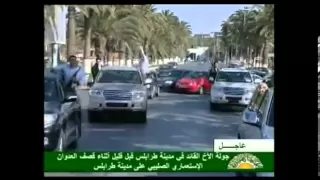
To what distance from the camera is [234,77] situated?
8.38 meters

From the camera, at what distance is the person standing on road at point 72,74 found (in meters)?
7.50

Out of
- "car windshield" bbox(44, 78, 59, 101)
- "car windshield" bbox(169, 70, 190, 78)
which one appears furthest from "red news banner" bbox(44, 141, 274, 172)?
"car windshield" bbox(169, 70, 190, 78)

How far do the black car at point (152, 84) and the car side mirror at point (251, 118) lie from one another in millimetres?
1060

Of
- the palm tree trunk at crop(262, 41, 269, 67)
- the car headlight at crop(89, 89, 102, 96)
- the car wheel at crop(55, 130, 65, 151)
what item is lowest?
the car wheel at crop(55, 130, 65, 151)

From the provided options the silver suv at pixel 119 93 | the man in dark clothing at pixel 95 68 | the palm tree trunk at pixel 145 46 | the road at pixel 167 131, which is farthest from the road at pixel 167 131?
the palm tree trunk at pixel 145 46

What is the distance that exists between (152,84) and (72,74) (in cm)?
109

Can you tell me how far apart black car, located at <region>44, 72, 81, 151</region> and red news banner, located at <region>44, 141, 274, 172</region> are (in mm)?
133

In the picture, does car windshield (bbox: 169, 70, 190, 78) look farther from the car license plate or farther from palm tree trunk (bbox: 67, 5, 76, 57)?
palm tree trunk (bbox: 67, 5, 76, 57)

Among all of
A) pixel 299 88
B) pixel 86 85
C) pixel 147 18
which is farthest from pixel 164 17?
pixel 299 88

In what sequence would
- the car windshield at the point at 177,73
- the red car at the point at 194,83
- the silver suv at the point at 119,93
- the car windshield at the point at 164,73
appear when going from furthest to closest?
1. the car windshield at the point at 177,73
2. the car windshield at the point at 164,73
3. the red car at the point at 194,83
4. the silver suv at the point at 119,93

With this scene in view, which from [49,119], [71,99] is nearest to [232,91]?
[71,99]

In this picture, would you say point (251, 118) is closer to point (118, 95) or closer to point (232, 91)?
point (232, 91)

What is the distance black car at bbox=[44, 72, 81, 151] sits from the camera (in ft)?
24.1

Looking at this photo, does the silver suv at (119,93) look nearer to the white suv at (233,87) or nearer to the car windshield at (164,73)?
the car windshield at (164,73)
